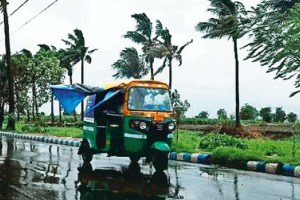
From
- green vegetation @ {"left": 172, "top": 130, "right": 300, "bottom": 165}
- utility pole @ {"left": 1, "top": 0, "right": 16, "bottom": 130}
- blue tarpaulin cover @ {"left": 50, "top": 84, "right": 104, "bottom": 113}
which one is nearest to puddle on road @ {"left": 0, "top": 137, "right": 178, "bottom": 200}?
blue tarpaulin cover @ {"left": 50, "top": 84, "right": 104, "bottom": 113}

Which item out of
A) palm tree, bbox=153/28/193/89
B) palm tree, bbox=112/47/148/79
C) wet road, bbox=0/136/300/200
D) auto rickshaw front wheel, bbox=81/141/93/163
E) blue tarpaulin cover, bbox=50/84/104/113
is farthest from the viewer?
palm tree, bbox=112/47/148/79

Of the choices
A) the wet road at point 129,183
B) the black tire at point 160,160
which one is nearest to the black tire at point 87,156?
the wet road at point 129,183

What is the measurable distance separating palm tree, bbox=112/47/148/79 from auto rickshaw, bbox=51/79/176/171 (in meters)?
41.1

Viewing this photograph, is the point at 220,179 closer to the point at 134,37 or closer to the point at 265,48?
the point at 265,48

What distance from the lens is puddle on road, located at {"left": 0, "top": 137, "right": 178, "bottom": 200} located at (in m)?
8.45

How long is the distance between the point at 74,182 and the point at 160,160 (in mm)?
2802

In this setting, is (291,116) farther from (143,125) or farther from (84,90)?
(143,125)

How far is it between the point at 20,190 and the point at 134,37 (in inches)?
1697

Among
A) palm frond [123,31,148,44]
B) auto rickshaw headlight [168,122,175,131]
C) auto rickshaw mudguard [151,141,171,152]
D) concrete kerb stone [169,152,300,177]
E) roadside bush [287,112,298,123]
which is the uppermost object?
palm frond [123,31,148,44]

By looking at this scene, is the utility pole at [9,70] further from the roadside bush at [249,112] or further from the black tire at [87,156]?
the roadside bush at [249,112]

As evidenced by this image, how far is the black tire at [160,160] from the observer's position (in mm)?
12086

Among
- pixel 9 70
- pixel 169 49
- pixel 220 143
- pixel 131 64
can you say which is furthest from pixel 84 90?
pixel 131 64

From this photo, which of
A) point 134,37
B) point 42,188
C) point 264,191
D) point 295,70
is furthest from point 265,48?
point 134,37

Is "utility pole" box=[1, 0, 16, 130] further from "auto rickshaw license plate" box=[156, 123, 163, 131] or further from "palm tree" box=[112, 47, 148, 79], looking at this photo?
"auto rickshaw license plate" box=[156, 123, 163, 131]
